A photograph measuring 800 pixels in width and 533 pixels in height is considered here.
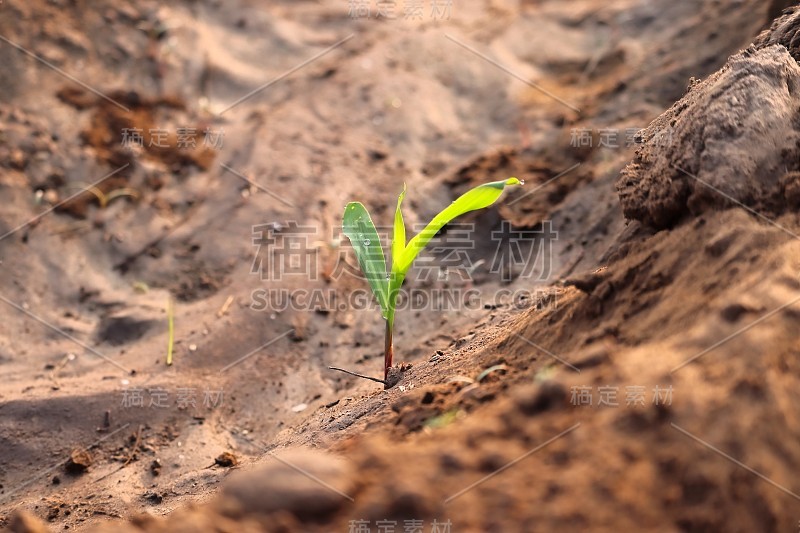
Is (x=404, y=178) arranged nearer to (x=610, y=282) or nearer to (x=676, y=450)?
(x=610, y=282)

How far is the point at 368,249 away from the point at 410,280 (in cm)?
91

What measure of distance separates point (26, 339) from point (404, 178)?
1.98 m

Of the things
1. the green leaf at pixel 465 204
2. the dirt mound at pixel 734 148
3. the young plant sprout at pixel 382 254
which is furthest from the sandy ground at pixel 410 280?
the green leaf at pixel 465 204

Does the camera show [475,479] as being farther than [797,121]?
No

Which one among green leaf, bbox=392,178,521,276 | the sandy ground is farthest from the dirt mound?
green leaf, bbox=392,178,521,276

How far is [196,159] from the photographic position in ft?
→ 13.7

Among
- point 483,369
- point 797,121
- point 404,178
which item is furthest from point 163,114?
point 797,121

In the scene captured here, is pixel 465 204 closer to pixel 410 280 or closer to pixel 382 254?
pixel 382 254

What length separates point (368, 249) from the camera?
2559mm

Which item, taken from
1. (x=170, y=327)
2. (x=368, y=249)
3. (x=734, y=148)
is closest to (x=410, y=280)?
(x=368, y=249)

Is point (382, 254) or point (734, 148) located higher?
point (734, 148)

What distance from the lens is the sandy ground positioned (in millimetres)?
1450

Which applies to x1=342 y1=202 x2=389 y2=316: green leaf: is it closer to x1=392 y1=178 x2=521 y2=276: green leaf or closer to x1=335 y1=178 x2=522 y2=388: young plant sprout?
x1=335 y1=178 x2=522 y2=388: young plant sprout

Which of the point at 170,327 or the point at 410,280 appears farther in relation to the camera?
the point at 410,280
